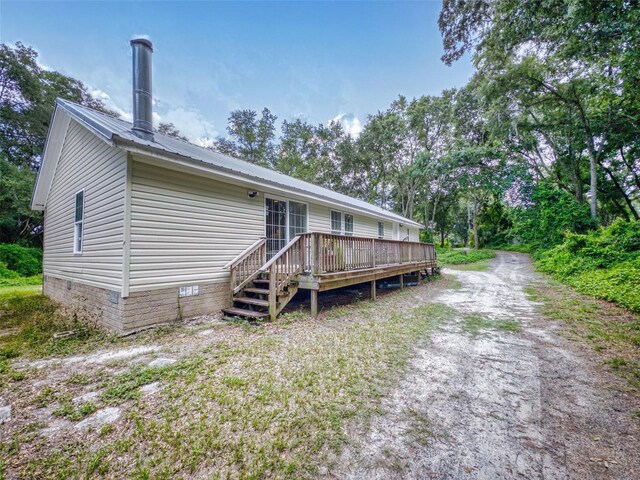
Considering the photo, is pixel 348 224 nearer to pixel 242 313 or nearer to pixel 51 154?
pixel 242 313

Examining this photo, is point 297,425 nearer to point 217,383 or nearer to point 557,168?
point 217,383

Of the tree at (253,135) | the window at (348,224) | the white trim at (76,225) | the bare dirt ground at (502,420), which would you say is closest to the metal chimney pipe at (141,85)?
the white trim at (76,225)

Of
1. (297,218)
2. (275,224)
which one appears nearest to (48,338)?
(275,224)

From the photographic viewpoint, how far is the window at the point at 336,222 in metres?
9.85

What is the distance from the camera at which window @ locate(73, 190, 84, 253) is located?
6.35 meters

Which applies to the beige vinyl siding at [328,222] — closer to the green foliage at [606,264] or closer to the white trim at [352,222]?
the white trim at [352,222]

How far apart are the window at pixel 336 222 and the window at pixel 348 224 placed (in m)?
0.44

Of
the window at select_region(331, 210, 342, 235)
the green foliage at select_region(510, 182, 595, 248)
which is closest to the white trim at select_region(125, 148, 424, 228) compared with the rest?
the window at select_region(331, 210, 342, 235)

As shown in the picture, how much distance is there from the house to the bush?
991cm

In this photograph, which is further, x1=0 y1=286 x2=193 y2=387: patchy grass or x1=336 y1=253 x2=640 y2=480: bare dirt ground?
x1=0 y1=286 x2=193 y2=387: patchy grass

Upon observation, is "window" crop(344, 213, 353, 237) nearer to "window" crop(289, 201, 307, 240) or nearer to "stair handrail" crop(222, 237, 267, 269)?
"window" crop(289, 201, 307, 240)

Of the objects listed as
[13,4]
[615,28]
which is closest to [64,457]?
Answer: [615,28]

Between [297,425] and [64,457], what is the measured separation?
1790 millimetres

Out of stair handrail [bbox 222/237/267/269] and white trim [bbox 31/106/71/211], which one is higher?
white trim [bbox 31/106/71/211]
